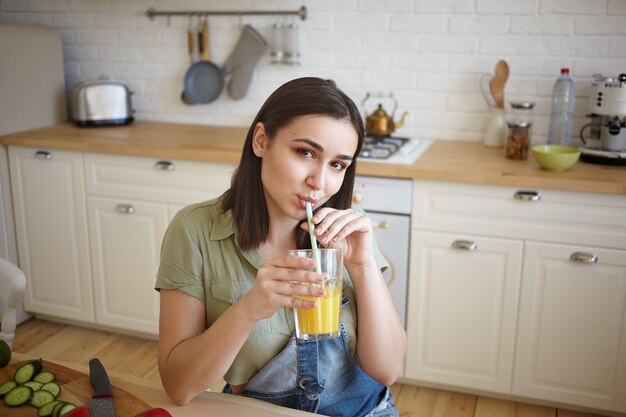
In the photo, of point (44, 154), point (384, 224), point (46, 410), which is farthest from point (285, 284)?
point (44, 154)

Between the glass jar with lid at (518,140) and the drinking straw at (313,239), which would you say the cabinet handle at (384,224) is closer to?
the glass jar with lid at (518,140)

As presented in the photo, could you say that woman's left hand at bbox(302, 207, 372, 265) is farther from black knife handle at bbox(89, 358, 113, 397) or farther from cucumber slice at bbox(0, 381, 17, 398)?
cucumber slice at bbox(0, 381, 17, 398)

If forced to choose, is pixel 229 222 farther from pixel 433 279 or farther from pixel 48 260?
pixel 48 260

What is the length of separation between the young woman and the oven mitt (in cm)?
186

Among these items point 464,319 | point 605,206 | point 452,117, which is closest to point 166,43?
point 452,117

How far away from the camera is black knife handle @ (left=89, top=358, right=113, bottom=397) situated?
106 centimetres

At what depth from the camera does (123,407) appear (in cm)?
104

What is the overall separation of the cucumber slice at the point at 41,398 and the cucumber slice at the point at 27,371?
6 centimetres

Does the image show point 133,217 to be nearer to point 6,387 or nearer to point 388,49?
point 388,49

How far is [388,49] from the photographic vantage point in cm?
297

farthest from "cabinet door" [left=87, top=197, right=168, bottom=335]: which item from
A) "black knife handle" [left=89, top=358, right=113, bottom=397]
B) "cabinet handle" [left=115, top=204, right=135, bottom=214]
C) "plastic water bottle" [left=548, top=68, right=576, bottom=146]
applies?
"black knife handle" [left=89, top=358, right=113, bottom=397]

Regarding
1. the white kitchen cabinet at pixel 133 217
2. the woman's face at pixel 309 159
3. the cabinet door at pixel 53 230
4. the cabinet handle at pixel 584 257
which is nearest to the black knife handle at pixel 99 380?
the woman's face at pixel 309 159

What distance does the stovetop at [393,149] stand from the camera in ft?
8.31

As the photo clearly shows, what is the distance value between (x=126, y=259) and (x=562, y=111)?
6.49ft
